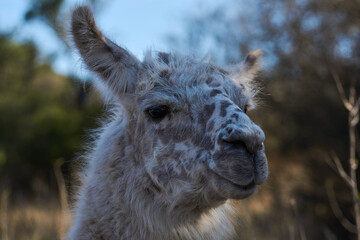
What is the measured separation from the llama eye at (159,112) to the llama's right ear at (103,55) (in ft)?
1.32

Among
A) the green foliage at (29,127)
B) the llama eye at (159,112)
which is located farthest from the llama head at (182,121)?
the green foliage at (29,127)

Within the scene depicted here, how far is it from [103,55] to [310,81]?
28.1ft

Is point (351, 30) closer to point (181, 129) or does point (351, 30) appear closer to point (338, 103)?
point (338, 103)

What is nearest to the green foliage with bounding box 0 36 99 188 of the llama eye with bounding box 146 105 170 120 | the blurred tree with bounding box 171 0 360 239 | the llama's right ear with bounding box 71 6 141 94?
the blurred tree with bounding box 171 0 360 239

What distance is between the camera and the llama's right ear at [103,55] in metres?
3.40

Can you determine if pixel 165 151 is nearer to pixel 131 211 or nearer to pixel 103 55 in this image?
pixel 131 211

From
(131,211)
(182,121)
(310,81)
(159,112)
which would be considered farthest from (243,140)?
(310,81)

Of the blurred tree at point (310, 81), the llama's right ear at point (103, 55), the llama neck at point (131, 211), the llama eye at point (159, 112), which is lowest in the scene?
the blurred tree at point (310, 81)

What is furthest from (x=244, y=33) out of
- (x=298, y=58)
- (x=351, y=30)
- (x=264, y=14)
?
(x=351, y=30)

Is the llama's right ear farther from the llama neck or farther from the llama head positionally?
the llama neck

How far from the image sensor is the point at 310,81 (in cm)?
1095

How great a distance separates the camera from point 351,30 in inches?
403

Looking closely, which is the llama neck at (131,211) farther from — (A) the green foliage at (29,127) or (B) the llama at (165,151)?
(A) the green foliage at (29,127)

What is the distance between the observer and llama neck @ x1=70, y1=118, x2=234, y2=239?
10.7 feet
